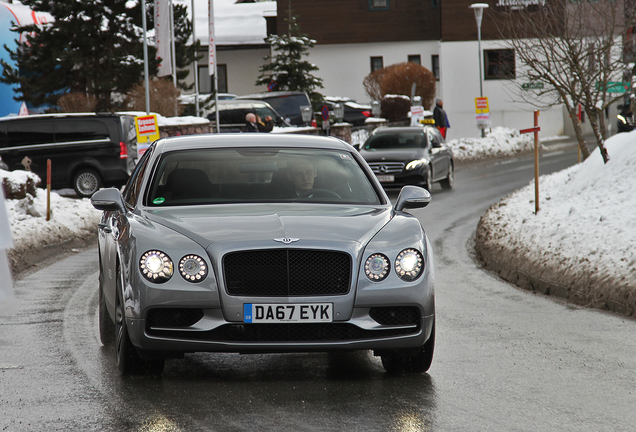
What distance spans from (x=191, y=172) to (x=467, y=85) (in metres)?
46.3

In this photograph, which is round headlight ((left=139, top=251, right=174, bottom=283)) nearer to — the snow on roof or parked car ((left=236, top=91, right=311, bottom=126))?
parked car ((left=236, top=91, right=311, bottom=126))

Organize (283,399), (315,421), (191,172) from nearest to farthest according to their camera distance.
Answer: (315,421) → (283,399) → (191,172)

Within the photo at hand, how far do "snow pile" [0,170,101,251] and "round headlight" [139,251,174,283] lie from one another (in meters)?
8.57

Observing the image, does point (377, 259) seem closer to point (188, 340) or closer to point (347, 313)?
point (347, 313)

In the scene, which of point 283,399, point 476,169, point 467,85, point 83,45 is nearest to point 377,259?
point 283,399

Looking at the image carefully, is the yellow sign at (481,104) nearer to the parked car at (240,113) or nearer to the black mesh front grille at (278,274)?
the parked car at (240,113)

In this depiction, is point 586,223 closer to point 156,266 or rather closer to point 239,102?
point 156,266

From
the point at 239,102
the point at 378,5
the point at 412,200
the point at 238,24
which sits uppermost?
the point at 378,5

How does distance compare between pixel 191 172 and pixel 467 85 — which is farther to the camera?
pixel 467 85

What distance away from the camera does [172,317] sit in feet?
17.7

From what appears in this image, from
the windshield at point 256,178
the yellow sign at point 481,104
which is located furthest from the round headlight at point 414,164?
the yellow sign at point 481,104

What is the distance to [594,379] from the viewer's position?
18.9 feet

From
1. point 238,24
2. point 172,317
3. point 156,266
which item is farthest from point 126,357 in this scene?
point 238,24

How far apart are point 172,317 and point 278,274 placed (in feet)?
2.27
